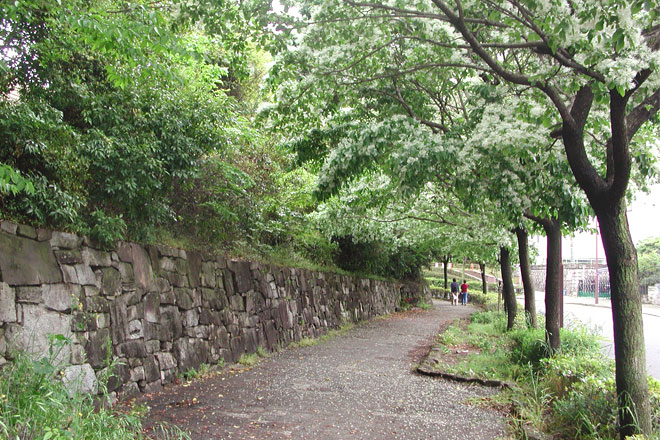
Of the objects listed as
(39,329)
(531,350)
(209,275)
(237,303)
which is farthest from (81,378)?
(531,350)

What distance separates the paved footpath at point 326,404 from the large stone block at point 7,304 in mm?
1652

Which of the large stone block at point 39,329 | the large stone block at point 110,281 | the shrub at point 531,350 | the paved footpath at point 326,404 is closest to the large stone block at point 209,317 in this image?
the paved footpath at point 326,404

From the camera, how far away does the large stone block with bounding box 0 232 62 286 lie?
430 cm

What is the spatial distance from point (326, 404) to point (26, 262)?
3.49m

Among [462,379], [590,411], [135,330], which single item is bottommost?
[462,379]

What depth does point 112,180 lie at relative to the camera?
568 cm

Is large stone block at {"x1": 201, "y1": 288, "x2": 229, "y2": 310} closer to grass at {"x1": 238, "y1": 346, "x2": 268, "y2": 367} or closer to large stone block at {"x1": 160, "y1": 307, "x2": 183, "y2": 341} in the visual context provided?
large stone block at {"x1": 160, "y1": 307, "x2": 183, "y2": 341}

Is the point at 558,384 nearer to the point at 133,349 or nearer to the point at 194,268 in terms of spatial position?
the point at 133,349

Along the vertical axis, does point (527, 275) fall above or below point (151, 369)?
above

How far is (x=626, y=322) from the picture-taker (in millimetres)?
4320

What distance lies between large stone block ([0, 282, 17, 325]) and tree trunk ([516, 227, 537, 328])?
8654mm

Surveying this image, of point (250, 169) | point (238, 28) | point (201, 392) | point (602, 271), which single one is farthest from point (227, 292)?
point (602, 271)

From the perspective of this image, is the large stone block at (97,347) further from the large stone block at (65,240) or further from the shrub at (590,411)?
the shrub at (590,411)

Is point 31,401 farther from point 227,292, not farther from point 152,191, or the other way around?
point 227,292
